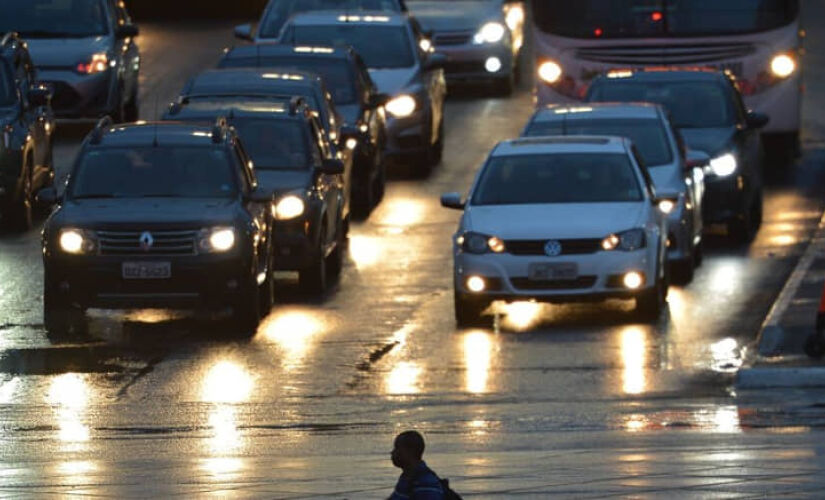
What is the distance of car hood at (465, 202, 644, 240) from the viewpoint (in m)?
21.2

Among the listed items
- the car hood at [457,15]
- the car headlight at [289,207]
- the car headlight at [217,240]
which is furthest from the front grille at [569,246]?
the car hood at [457,15]

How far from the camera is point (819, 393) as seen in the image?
1736 cm

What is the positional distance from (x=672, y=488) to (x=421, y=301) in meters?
9.22

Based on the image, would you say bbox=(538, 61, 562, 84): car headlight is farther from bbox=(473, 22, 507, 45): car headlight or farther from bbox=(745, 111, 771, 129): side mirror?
bbox=(473, 22, 507, 45): car headlight

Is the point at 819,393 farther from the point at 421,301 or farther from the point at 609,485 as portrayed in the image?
the point at 421,301

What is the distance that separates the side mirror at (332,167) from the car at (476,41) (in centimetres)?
1598

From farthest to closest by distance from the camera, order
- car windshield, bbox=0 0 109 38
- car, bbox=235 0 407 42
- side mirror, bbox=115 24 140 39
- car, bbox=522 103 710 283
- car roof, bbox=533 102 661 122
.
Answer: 1. car, bbox=235 0 407 42
2. side mirror, bbox=115 24 140 39
3. car windshield, bbox=0 0 109 38
4. car roof, bbox=533 102 661 122
5. car, bbox=522 103 710 283

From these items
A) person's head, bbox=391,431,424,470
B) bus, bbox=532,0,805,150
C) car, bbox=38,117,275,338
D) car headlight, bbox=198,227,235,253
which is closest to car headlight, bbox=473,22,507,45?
bus, bbox=532,0,805,150

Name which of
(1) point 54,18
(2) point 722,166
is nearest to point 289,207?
(2) point 722,166

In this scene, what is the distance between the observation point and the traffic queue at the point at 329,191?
2077 centimetres

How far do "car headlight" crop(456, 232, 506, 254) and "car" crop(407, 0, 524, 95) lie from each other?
18144 mm

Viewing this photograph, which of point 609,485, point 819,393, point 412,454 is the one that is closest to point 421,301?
point 819,393

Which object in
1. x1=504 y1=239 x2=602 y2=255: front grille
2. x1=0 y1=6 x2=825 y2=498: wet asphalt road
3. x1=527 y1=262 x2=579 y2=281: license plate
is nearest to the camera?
x1=0 y1=6 x2=825 y2=498: wet asphalt road

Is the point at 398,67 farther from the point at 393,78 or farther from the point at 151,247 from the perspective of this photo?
the point at 151,247
